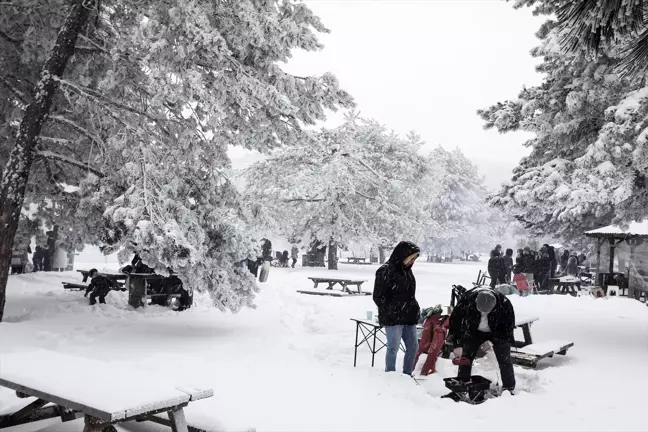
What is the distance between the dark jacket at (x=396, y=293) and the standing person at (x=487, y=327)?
0.65 m

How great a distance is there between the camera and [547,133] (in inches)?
446

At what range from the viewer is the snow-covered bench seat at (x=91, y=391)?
11.3ft

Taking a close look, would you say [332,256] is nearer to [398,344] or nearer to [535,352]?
[535,352]

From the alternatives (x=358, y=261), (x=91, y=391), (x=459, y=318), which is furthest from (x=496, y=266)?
(x=358, y=261)

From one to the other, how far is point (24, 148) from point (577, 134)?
1075 cm

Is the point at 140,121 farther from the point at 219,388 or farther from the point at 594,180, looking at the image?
the point at 594,180

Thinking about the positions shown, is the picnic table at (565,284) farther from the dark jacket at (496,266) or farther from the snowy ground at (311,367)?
the snowy ground at (311,367)

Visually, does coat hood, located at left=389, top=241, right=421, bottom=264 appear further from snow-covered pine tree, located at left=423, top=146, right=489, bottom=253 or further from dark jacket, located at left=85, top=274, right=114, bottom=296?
snow-covered pine tree, located at left=423, top=146, right=489, bottom=253

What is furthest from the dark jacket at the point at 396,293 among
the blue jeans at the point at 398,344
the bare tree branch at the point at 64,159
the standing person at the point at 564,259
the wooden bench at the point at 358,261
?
the wooden bench at the point at 358,261

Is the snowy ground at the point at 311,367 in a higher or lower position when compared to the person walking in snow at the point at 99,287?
lower

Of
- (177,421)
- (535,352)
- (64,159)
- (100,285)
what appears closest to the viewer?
(177,421)

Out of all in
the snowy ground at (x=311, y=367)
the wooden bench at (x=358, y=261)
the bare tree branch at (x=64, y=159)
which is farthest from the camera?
the wooden bench at (x=358, y=261)

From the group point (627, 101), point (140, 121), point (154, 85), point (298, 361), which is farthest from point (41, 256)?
point (627, 101)

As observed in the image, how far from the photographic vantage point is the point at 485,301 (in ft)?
21.5
